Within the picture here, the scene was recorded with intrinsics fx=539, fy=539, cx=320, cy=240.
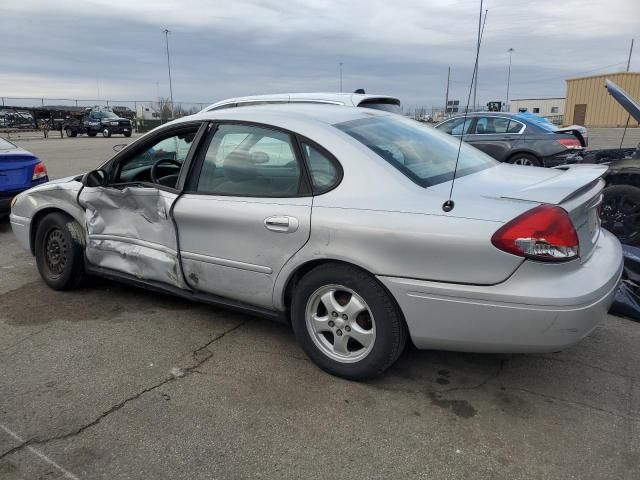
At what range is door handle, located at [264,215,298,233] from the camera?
3.06 meters

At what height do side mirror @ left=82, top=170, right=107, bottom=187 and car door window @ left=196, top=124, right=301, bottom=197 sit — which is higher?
car door window @ left=196, top=124, right=301, bottom=197

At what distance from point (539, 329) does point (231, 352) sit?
1.91 metres

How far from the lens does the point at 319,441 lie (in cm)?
259

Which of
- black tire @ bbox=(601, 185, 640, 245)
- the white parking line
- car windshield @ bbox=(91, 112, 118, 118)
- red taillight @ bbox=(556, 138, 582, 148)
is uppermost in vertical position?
car windshield @ bbox=(91, 112, 118, 118)

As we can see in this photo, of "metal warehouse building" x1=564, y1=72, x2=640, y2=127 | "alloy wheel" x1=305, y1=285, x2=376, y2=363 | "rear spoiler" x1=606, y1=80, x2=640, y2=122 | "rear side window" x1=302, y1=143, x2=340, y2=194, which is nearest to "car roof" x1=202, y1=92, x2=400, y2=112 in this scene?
"rear spoiler" x1=606, y1=80, x2=640, y2=122

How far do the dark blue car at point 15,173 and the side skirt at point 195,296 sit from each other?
11.3 feet

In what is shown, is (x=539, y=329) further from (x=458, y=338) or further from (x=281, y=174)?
(x=281, y=174)

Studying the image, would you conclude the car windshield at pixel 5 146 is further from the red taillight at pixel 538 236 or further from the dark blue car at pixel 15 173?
the red taillight at pixel 538 236

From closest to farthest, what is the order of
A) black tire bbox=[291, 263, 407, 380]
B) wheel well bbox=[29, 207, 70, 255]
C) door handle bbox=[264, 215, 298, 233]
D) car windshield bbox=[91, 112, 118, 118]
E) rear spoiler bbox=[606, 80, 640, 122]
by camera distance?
black tire bbox=[291, 263, 407, 380]
door handle bbox=[264, 215, 298, 233]
wheel well bbox=[29, 207, 70, 255]
rear spoiler bbox=[606, 80, 640, 122]
car windshield bbox=[91, 112, 118, 118]

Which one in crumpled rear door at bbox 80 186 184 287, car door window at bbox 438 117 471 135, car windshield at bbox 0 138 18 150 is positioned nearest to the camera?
crumpled rear door at bbox 80 186 184 287

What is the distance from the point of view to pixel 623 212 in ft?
17.6

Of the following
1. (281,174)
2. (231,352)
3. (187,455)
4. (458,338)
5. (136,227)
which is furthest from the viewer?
(136,227)

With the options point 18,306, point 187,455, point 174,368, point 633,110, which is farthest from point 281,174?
point 633,110

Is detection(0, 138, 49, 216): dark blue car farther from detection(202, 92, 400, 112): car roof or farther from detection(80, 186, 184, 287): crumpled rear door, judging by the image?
detection(80, 186, 184, 287): crumpled rear door
